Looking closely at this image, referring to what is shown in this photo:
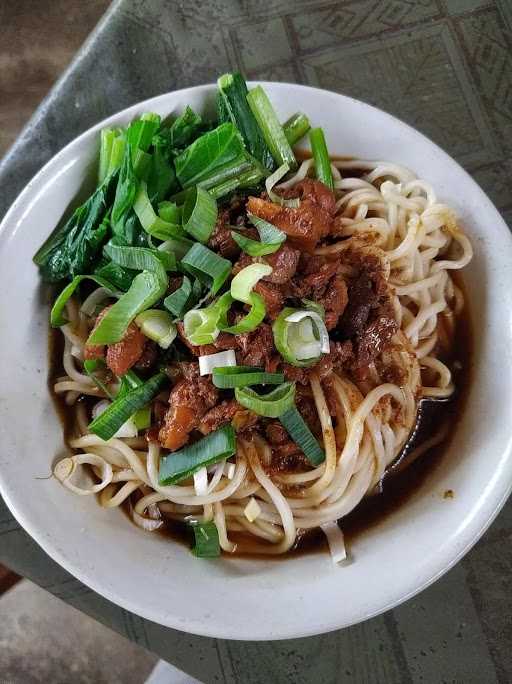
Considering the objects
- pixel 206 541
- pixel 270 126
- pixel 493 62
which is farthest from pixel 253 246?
pixel 493 62

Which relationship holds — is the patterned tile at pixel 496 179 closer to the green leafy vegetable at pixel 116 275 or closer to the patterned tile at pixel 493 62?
the patterned tile at pixel 493 62

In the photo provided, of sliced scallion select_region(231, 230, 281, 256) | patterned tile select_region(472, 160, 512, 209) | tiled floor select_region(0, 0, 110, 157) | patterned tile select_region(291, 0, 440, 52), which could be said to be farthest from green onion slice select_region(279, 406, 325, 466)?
tiled floor select_region(0, 0, 110, 157)

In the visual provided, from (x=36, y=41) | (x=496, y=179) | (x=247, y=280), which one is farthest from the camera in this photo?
(x=36, y=41)

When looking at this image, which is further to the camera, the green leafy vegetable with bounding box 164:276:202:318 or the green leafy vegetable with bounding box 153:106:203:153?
the green leafy vegetable with bounding box 153:106:203:153

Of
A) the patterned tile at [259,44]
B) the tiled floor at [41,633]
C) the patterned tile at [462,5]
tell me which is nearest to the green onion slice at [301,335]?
the patterned tile at [259,44]

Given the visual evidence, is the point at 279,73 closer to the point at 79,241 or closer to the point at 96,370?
the point at 79,241

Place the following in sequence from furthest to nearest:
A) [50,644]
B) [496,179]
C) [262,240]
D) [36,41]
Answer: [36,41]
[50,644]
[496,179]
[262,240]

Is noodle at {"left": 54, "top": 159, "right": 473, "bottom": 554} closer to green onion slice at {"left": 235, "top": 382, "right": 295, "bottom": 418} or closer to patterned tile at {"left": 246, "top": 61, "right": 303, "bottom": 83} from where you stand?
green onion slice at {"left": 235, "top": 382, "right": 295, "bottom": 418}
